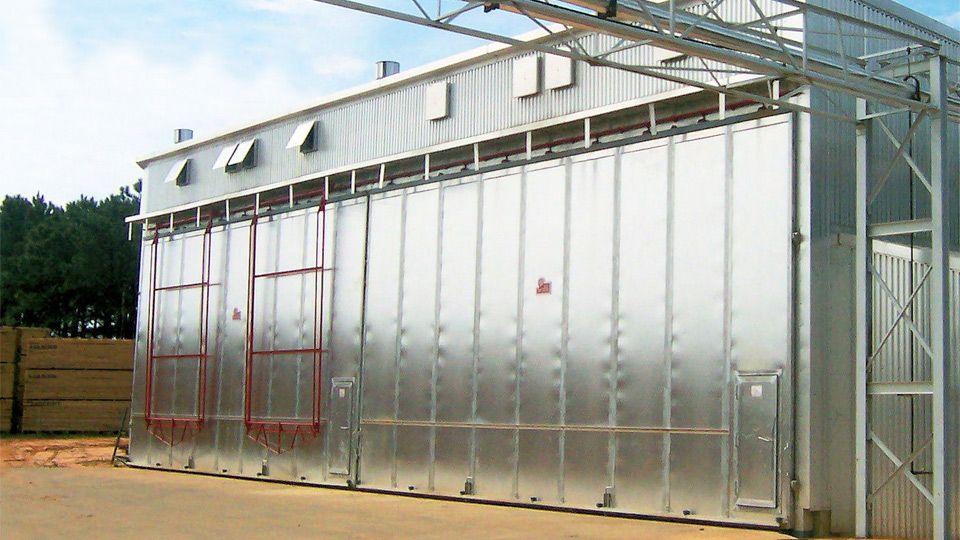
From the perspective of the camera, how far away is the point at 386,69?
24844mm

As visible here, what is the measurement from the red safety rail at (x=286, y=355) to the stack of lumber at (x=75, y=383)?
43.9 ft

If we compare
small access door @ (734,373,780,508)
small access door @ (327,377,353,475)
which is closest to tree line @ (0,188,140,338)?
small access door @ (327,377,353,475)

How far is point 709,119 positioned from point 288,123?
1171 centimetres

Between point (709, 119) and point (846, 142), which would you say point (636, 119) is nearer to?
Answer: point (709, 119)

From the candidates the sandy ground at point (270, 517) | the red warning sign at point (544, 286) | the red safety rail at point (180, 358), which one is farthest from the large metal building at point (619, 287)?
the red safety rail at point (180, 358)

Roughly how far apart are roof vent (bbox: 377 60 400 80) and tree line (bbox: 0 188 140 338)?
3970 centimetres

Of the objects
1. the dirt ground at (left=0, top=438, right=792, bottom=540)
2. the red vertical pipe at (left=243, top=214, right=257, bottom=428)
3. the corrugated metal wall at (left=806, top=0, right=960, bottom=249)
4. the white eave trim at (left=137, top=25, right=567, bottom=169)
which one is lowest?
the dirt ground at (left=0, top=438, right=792, bottom=540)

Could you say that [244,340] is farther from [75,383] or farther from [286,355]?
[75,383]

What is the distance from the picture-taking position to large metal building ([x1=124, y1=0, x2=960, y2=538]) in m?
15.6

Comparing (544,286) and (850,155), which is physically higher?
(850,155)

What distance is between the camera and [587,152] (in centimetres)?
1889

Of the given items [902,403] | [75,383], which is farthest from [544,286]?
[75,383]

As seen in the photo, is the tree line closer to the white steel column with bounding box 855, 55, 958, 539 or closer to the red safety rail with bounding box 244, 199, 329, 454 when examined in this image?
the red safety rail with bounding box 244, 199, 329, 454

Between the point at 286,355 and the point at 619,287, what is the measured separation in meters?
9.43
